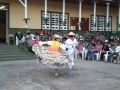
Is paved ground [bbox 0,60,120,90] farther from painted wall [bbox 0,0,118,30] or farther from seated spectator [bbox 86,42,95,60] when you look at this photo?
painted wall [bbox 0,0,118,30]

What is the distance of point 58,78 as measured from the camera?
14.4m

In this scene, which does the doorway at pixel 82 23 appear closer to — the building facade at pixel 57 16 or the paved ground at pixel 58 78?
the building facade at pixel 57 16

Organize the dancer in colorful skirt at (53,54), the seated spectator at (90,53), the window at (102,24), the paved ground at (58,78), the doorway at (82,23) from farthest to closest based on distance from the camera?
the window at (102,24) < the doorway at (82,23) < the seated spectator at (90,53) < the dancer in colorful skirt at (53,54) < the paved ground at (58,78)

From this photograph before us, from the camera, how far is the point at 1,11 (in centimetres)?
2578

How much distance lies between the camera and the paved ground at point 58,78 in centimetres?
1265

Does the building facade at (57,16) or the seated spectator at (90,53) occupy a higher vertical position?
the building facade at (57,16)

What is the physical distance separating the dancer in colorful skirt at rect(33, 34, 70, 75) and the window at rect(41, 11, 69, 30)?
40.5 feet

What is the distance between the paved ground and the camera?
12.6 meters

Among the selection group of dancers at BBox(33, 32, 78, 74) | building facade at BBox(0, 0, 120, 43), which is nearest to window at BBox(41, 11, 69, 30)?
building facade at BBox(0, 0, 120, 43)

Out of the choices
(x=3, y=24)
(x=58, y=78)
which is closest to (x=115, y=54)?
(x=58, y=78)

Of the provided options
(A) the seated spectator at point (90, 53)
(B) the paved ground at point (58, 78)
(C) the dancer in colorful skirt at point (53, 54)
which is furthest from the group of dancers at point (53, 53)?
(A) the seated spectator at point (90, 53)

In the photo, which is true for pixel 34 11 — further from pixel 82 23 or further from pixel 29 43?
pixel 82 23

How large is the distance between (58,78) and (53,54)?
3.35ft

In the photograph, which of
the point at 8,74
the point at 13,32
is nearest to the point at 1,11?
the point at 13,32
